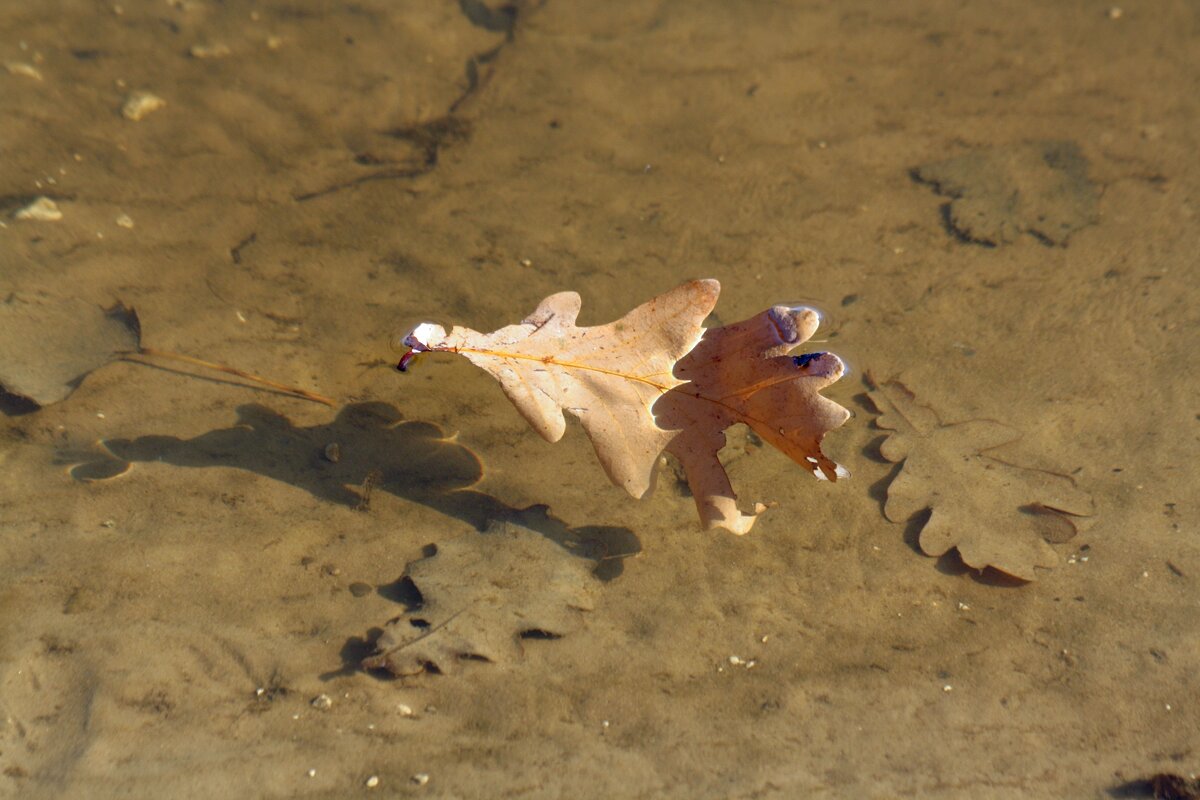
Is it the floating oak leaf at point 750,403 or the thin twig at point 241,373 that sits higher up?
the floating oak leaf at point 750,403

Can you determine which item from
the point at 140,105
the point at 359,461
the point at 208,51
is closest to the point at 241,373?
the point at 359,461

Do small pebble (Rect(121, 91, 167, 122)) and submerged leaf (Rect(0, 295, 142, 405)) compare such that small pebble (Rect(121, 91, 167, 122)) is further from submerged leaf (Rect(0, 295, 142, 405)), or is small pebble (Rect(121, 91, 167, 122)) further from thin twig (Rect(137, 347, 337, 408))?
thin twig (Rect(137, 347, 337, 408))

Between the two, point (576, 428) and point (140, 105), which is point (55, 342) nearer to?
point (140, 105)

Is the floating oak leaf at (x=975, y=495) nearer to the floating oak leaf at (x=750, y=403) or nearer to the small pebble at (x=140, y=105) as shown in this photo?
the floating oak leaf at (x=750, y=403)

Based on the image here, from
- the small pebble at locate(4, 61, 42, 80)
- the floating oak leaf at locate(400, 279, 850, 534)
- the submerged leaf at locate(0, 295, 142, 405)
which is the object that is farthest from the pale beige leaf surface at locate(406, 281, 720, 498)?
the small pebble at locate(4, 61, 42, 80)

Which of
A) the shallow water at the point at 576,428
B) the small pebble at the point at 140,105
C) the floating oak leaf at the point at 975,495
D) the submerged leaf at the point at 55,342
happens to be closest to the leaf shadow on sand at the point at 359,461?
the shallow water at the point at 576,428

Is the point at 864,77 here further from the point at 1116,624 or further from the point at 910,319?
the point at 1116,624
